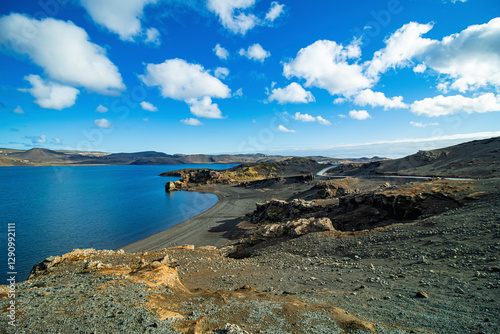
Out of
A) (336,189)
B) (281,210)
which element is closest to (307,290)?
(281,210)

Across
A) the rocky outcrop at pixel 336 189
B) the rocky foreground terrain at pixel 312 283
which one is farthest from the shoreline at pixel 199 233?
the rocky outcrop at pixel 336 189

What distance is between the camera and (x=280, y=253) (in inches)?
561

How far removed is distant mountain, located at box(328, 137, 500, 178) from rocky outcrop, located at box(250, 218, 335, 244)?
3682 centimetres

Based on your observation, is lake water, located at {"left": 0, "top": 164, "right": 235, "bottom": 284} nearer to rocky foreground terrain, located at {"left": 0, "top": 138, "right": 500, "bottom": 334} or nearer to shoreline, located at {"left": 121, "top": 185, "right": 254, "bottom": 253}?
shoreline, located at {"left": 121, "top": 185, "right": 254, "bottom": 253}

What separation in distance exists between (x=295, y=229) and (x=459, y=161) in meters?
55.4

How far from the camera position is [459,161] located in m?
48.3

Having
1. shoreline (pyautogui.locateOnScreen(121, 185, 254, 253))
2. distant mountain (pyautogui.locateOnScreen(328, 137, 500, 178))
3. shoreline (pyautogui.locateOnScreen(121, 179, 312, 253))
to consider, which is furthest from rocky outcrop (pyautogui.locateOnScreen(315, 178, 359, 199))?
distant mountain (pyautogui.locateOnScreen(328, 137, 500, 178))

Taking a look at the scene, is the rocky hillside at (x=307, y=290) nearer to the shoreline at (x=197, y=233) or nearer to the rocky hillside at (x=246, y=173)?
the shoreline at (x=197, y=233)

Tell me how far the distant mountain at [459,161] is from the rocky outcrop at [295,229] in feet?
121

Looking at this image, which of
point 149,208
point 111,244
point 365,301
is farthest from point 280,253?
point 149,208

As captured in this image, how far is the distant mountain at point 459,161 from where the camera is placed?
3903cm

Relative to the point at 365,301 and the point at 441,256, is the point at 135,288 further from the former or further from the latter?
the point at 441,256

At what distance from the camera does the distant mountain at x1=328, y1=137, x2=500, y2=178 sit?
39.0 m

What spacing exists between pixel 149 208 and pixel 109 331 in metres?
49.6
